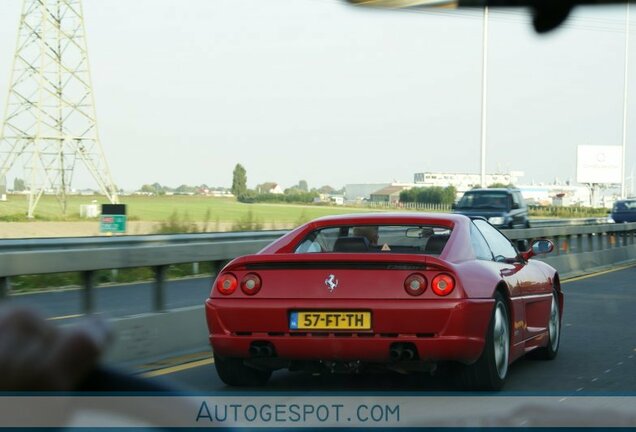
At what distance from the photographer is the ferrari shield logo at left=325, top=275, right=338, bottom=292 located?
7.06 meters

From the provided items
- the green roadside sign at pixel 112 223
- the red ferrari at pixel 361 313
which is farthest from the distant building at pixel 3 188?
the red ferrari at pixel 361 313

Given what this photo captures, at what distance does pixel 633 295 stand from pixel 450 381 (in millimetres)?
10110

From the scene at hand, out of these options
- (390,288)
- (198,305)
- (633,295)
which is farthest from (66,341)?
(633,295)

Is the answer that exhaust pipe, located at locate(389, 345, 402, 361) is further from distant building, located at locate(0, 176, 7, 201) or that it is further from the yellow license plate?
distant building, located at locate(0, 176, 7, 201)

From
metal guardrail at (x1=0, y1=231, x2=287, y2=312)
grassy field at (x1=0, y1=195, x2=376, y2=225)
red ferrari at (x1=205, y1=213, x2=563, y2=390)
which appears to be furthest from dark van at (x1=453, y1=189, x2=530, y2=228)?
red ferrari at (x1=205, y1=213, x2=563, y2=390)

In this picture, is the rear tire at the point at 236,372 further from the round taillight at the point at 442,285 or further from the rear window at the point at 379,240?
the round taillight at the point at 442,285

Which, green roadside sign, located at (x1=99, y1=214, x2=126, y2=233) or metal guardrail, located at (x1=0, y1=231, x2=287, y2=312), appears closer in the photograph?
metal guardrail, located at (x1=0, y1=231, x2=287, y2=312)

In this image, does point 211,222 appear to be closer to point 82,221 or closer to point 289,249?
point 82,221

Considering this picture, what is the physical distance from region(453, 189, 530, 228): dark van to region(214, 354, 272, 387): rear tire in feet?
96.1

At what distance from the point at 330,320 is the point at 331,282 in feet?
0.80

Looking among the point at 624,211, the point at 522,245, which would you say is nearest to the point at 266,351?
the point at 522,245

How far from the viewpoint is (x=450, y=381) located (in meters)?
7.83

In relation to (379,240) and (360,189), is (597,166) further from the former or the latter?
(379,240)

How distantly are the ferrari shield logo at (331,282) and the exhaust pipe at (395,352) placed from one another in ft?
1.77
